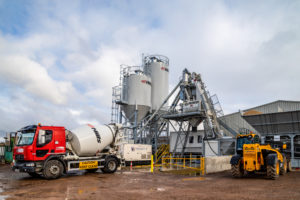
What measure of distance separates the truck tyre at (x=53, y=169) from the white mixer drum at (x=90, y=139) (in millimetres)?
1581

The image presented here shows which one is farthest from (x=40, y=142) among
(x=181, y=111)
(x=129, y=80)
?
(x=129, y=80)

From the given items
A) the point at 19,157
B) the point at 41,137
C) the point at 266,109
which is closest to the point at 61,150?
the point at 41,137

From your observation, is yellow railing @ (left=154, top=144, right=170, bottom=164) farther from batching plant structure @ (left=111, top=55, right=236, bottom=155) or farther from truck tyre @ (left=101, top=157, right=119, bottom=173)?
truck tyre @ (left=101, top=157, right=119, bottom=173)

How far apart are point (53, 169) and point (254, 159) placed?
10.5m

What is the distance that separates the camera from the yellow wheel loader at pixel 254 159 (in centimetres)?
1296

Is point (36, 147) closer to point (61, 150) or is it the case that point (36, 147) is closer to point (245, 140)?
point (61, 150)

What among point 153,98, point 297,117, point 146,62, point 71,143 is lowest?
point 71,143

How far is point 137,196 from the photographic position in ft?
29.5

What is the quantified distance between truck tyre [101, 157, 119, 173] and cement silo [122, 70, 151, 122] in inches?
501

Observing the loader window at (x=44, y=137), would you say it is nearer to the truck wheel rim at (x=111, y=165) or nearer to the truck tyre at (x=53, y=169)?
the truck tyre at (x=53, y=169)

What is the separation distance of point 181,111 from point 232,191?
16891 mm

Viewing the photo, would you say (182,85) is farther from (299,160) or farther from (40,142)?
(40,142)

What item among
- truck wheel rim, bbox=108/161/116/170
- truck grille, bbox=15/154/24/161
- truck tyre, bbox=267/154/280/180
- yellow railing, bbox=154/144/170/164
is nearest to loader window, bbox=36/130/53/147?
truck grille, bbox=15/154/24/161

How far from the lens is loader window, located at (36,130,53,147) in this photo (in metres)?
13.8
